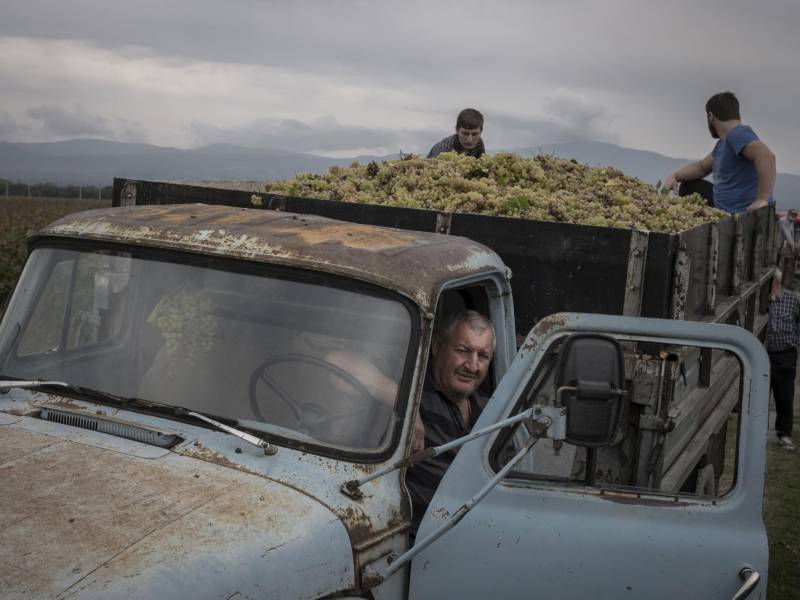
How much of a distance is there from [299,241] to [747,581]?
1.73 meters

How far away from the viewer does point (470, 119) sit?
8195mm

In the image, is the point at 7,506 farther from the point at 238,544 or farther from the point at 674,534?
the point at 674,534

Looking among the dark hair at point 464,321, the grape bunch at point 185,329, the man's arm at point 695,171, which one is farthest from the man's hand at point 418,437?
the man's arm at point 695,171

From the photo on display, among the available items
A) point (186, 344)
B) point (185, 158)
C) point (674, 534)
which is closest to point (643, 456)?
point (674, 534)

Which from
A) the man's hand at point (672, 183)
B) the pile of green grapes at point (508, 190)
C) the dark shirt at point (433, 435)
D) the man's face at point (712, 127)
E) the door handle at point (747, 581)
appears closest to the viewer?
the door handle at point (747, 581)

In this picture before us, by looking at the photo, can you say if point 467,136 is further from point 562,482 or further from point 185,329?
point 562,482

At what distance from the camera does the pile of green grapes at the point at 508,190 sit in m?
5.31

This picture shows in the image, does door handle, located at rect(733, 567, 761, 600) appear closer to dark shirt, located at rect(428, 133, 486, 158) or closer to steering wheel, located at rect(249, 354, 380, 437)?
steering wheel, located at rect(249, 354, 380, 437)

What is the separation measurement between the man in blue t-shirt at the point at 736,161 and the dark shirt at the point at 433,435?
202 inches

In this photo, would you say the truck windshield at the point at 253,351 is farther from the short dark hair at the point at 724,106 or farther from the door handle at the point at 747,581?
the short dark hair at the point at 724,106

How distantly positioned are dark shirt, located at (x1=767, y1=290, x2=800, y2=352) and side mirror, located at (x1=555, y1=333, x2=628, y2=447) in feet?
27.7

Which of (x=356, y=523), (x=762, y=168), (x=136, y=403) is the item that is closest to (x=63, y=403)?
(x=136, y=403)

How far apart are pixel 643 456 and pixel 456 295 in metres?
0.98

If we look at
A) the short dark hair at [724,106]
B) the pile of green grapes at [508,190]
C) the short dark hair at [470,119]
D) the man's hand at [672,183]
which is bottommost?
the pile of green grapes at [508,190]
